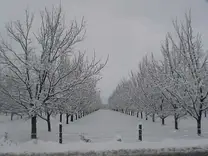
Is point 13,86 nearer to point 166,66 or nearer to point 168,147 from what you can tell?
point 168,147

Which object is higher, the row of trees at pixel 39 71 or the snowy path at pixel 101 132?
the row of trees at pixel 39 71

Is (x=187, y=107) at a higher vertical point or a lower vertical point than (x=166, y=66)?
lower

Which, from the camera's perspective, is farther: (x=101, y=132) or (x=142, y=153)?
(x=101, y=132)

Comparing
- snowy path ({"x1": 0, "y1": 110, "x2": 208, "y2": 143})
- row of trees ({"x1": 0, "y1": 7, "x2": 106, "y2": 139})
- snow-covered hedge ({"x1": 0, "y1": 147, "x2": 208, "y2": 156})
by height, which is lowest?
snowy path ({"x1": 0, "y1": 110, "x2": 208, "y2": 143})

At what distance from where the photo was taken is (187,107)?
498 inches

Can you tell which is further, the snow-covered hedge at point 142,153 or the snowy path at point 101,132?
the snowy path at point 101,132

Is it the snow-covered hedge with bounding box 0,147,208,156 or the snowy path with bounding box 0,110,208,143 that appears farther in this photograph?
the snowy path with bounding box 0,110,208,143

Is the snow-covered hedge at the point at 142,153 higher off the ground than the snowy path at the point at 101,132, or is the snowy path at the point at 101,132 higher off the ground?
the snow-covered hedge at the point at 142,153

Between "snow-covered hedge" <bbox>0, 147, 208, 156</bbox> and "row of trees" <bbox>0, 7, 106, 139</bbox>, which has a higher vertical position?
"row of trees" <bbox>0, 7, 106, 139</bbox>

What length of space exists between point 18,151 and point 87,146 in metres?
2.21

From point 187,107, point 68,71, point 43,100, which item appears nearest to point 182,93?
point 187,107

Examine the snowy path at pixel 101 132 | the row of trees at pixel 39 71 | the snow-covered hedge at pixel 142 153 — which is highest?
the row of trees at pixel 39 71

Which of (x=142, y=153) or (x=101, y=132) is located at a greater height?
(x=142, y=153)

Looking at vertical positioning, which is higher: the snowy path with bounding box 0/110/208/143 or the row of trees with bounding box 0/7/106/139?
the row of trees with bounding box 0/7/106/139
